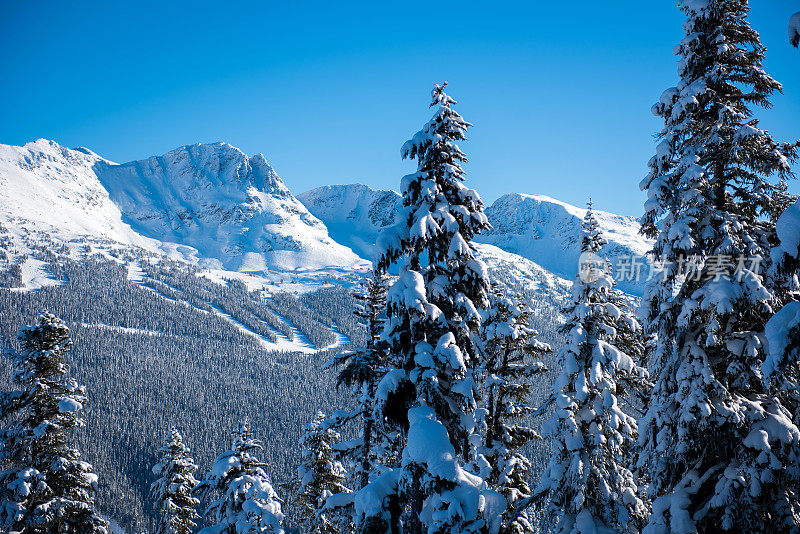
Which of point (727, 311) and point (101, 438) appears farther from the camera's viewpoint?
point (101, 438)

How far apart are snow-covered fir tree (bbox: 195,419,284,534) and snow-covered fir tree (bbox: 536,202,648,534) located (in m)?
11.3

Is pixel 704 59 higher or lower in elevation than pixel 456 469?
higher

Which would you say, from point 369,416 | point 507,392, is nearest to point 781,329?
point 507,392

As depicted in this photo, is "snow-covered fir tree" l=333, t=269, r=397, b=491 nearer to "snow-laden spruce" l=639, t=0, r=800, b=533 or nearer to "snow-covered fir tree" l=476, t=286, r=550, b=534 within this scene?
"snow-covered fir tree" l=476, t=286, r=550, b=534

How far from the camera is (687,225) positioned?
9.54m

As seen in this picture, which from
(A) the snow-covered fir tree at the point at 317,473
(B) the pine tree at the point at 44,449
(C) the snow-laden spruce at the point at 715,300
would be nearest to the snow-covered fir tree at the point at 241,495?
(A) the snow-covered fir tree at the point at 317,473

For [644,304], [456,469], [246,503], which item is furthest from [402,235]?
[246,503]

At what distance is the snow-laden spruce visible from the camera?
8180mm

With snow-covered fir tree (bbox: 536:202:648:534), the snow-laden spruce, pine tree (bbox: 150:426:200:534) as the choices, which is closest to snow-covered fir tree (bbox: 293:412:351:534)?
pine tree (bbox: 150:426:200:534)

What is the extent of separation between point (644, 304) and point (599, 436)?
183 inches

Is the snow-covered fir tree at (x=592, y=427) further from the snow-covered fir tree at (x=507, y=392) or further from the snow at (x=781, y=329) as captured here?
the snow at (x=781, y=329)

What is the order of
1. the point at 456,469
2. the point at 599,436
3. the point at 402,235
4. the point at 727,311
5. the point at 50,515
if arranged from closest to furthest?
the point at 456,469 → the point at 727,311 → the point at 402,235 → the point at 599,436 → the point at 50,515

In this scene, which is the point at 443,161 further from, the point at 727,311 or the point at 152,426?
the point at 152,426

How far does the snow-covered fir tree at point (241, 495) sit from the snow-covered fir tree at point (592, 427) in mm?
11285
